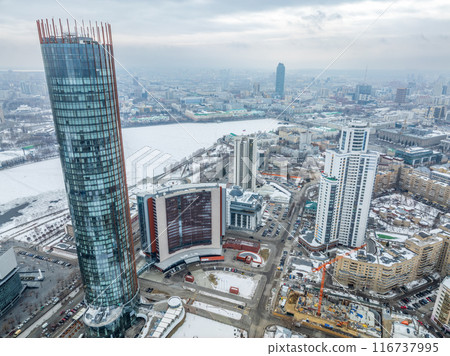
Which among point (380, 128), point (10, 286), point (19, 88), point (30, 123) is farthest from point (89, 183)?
point (380, 128)

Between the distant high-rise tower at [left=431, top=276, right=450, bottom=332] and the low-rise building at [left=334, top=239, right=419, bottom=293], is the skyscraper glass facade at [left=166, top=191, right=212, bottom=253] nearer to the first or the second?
the low-rise building at [left=334, top=239, right=419, bottom=293]

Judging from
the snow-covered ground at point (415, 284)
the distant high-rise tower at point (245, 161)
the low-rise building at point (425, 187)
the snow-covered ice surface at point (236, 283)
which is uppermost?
the distant high-rise tower at point (245, 161)

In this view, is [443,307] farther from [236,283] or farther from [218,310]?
[218,310]

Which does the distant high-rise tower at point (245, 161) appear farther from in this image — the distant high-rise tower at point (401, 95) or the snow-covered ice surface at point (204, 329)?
the distant high-rise tower at point (401, 95)

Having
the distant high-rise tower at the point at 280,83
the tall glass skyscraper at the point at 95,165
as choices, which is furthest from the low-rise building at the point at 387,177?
the distant high-rise tower at the point at 280,83

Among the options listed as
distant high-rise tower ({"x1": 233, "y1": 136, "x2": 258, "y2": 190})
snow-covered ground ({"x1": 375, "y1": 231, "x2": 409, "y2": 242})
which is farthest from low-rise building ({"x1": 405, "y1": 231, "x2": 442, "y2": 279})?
distant high-rise tower ({"x1": 233, "y1": 136, "x2": 258, "y2": 190})

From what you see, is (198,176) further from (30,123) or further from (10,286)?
(30,123)
